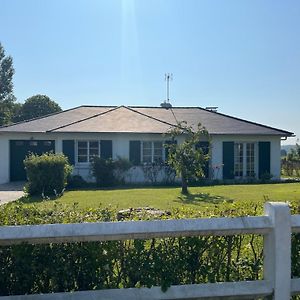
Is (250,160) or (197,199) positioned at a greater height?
(250,160)

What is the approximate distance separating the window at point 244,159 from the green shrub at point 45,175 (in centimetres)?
1201

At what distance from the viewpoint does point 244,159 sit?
80.4ft

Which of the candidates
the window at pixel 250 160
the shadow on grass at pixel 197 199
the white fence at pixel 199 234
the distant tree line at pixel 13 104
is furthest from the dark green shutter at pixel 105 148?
the distant tree line at pixel 13 104

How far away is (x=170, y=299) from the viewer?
3.22 m

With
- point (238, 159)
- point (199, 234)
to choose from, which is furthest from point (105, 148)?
point (199, 234)

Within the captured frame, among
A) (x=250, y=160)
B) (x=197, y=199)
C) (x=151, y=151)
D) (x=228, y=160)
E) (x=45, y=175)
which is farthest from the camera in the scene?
(x=250, y=160)

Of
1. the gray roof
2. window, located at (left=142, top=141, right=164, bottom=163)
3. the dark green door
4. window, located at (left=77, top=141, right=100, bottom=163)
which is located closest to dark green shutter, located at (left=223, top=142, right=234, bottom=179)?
the gray roof

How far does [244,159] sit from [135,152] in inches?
279

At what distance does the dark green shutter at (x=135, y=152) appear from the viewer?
22562mm

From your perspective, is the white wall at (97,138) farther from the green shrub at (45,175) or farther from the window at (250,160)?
the green shrub at (45,175)

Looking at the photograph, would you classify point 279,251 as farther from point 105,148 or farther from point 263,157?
point 263,157

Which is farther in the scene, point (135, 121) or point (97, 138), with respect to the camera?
point (135, 121)

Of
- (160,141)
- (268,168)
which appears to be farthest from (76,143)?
(268,168)

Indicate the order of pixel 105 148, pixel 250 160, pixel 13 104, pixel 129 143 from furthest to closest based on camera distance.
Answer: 1. pixel 13 104
2. pixel 250 160
3. pixel 129 143
4. pixel 105 148
